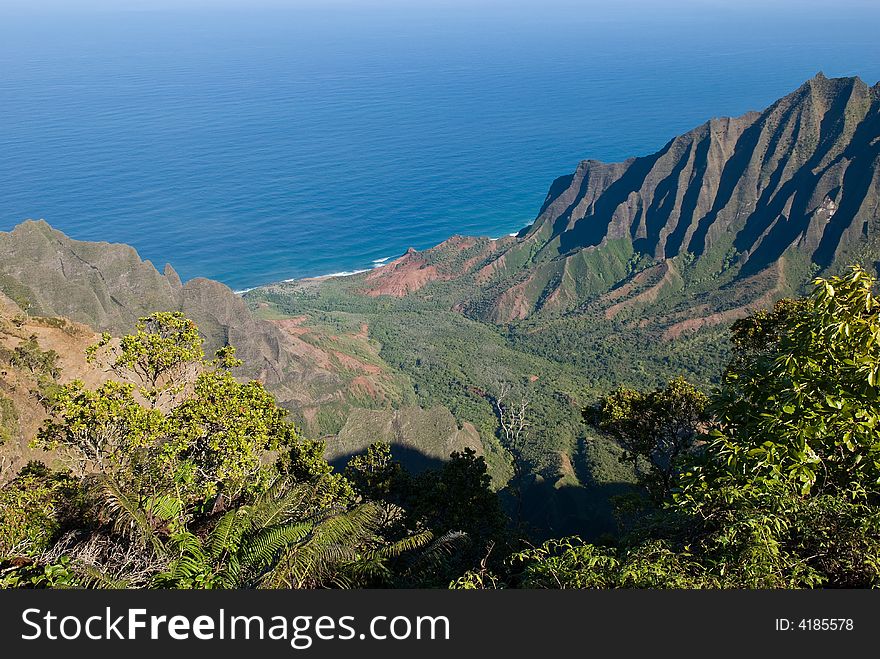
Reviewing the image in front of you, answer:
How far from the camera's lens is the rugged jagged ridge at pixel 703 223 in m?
126

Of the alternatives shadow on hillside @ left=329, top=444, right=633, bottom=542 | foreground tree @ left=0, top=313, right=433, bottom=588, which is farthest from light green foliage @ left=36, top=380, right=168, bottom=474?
shadow on hillside @ left=329, top=444, right=633, bottom=542

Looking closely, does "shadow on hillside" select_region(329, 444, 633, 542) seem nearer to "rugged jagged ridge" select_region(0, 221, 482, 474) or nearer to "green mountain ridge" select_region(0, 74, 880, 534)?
"green mountain ridge" select_region(0, 74, 880, 534)

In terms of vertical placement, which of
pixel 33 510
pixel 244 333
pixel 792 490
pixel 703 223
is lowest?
pixel 792 490

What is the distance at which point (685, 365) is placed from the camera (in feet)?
339

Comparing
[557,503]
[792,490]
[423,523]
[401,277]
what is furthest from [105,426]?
[401,277]

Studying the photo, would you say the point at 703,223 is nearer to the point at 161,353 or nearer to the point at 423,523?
the point at 423,523

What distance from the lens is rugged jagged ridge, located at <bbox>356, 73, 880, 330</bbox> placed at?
126062mm

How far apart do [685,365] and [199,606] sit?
355 ft

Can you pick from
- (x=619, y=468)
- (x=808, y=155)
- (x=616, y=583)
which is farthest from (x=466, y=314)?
(x=616, y=583)

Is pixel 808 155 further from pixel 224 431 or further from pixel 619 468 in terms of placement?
pixel 224 431

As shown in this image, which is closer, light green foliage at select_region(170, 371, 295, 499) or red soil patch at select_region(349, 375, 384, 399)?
light green foliage at select_region(170, 371, 295, 499)

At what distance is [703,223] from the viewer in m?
154

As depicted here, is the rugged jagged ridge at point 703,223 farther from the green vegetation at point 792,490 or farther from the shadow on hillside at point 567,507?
the green vegetation at point 792,490

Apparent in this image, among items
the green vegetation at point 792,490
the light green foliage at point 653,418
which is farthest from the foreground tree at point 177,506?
the light green foliage at point 653,418
